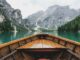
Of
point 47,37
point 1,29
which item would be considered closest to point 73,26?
point 1,29

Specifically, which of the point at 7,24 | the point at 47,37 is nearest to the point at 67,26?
the point at 7,24

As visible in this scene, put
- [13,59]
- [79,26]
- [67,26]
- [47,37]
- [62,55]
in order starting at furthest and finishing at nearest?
1. [67,26]
2. [79,26]
3. [47,37]
4. [62,55]
5. [13,59]

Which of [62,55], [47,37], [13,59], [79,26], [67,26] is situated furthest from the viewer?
[67,26]

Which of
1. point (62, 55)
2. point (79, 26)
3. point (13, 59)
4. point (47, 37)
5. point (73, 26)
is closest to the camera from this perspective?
point (13, 59)

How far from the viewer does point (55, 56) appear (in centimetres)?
785

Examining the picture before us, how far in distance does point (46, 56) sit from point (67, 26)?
153m

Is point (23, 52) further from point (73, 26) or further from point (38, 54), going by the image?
point (73, 26)

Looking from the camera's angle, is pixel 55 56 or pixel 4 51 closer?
pixel 4 51

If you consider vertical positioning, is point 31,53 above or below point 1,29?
above

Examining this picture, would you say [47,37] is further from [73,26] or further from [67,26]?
[67,26]

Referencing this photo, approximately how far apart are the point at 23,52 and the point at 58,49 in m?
1.56

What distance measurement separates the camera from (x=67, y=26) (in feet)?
523

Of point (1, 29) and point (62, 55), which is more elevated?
point (62, 55)

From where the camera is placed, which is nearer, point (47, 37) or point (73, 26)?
point (47, 37)
